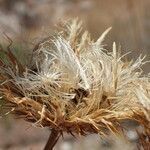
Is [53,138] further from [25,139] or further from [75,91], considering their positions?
[25,139]

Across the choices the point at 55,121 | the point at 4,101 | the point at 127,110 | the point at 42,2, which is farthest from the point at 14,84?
the point at 42,2

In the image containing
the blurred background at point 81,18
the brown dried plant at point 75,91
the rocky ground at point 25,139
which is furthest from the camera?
the blurred background at point 81,18

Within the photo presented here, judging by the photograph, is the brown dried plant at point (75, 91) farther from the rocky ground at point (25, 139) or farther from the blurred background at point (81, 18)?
the rocky ground at point (25, 139)

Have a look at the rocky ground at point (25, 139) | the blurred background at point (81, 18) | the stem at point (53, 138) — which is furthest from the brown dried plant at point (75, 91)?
the rocky ground at point (25, 139)

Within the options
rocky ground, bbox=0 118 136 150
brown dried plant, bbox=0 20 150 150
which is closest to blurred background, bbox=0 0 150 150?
rocky ground, bbox=0 118 136 150

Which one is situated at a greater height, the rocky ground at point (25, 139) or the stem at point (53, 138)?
the stem at point (53, 138)

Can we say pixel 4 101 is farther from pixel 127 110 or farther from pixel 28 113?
pixel 127 110

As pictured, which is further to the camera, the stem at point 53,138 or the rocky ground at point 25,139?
the rocky ground at point 25,139
